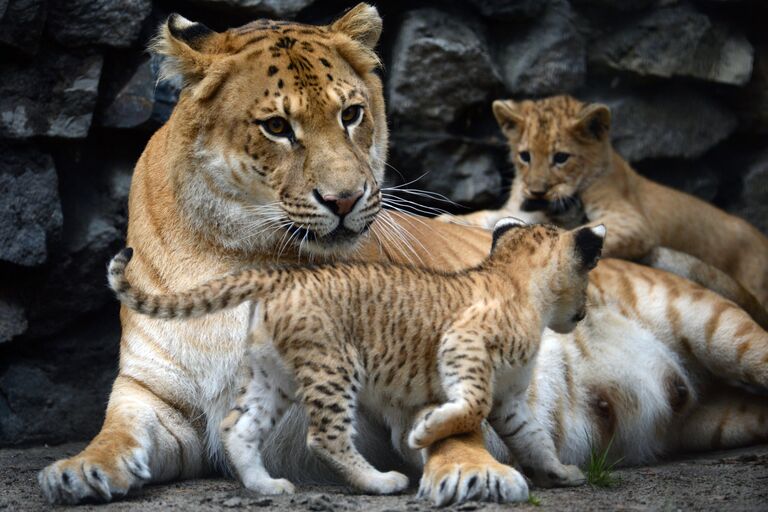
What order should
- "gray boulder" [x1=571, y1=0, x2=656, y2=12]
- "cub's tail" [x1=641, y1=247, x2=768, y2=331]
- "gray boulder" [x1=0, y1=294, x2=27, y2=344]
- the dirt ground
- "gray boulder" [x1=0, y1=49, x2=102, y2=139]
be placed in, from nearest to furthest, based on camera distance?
the dirt ground < "gray boulder" [x1=0, y1=49, x2=102, y2=139] < "gray boulder" [x1=0, y1=294, x2=27, y2=344] < "cub's tail" [x1=641, y1=247, x2=768, y2=331] < "gray boulder" [x1=571, y1=0, x2=656, y2=12]

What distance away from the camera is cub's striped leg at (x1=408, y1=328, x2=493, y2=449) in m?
3.85

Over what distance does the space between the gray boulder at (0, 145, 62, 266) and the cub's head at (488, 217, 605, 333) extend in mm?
2432

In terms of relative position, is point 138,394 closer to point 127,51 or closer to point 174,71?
point 174,71

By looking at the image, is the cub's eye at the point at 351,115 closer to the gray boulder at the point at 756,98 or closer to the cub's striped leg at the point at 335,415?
the cub's striped leg at the point at 335,415

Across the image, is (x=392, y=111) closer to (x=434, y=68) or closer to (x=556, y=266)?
(x=434, y=68)

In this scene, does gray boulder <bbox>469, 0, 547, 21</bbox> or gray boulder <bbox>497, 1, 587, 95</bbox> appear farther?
gray boulder <bbox>497, 1, 587, 95</bbox>

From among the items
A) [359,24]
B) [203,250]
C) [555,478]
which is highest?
[359,24]

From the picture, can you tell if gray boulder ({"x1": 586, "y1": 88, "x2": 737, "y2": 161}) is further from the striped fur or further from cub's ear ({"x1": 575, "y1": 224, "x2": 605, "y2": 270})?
cub's ear ({"x1": 575, "y1": 224, "x2": 605, "y2": 270})

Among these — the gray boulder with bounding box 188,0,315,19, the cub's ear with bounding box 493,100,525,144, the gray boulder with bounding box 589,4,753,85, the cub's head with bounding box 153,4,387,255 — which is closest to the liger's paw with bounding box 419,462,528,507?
the cub's head with bounding box 153,4,387,255

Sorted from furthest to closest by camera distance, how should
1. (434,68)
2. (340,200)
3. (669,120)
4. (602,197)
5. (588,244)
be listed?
(669,120) → (602,197) → (434,68) → (588,244) → (340,200)

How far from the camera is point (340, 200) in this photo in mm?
4238

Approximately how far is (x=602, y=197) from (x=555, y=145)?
1.43 feet

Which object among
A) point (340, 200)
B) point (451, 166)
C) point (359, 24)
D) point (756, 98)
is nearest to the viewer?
point (340, 200)

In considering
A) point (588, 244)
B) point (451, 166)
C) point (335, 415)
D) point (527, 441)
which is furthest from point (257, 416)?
point (451, 166)
